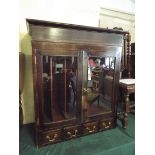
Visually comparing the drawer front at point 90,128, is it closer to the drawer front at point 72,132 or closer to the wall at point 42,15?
the drawer front at point 72,132

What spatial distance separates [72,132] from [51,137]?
246 mm

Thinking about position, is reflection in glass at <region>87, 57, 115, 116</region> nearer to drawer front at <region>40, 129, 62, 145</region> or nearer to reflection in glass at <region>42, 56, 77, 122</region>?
reflection in glass at <region>42, 56, 77, 122</region>

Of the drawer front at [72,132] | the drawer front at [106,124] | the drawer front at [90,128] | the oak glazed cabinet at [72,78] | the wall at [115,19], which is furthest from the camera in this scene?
the wall at [115,19]

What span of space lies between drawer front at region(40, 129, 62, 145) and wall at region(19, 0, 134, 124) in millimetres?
661

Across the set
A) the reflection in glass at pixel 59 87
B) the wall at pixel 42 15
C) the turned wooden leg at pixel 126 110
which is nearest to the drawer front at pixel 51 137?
the reflection in glass at pixel 59 87

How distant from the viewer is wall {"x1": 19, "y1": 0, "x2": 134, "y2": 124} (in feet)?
6.79

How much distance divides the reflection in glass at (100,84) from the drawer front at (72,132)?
0.73ft

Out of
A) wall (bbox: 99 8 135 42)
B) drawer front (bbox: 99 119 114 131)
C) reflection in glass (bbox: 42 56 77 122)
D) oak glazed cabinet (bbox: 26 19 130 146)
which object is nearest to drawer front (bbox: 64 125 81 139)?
oak glazed cabinet (bbox: 26 19 130 146)

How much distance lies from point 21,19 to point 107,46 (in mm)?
1140

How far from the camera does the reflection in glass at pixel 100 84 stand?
1.85 m

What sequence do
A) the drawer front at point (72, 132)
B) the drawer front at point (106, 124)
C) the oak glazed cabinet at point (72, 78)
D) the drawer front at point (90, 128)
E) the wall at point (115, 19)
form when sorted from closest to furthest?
the oak glazed cabinet at point (72, 78), the drawer front at point (72, 132), the drawer front at point (90, 128), the drawer front at point (106, 124), the wall at point (115, 19)

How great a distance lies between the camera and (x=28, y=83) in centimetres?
218
